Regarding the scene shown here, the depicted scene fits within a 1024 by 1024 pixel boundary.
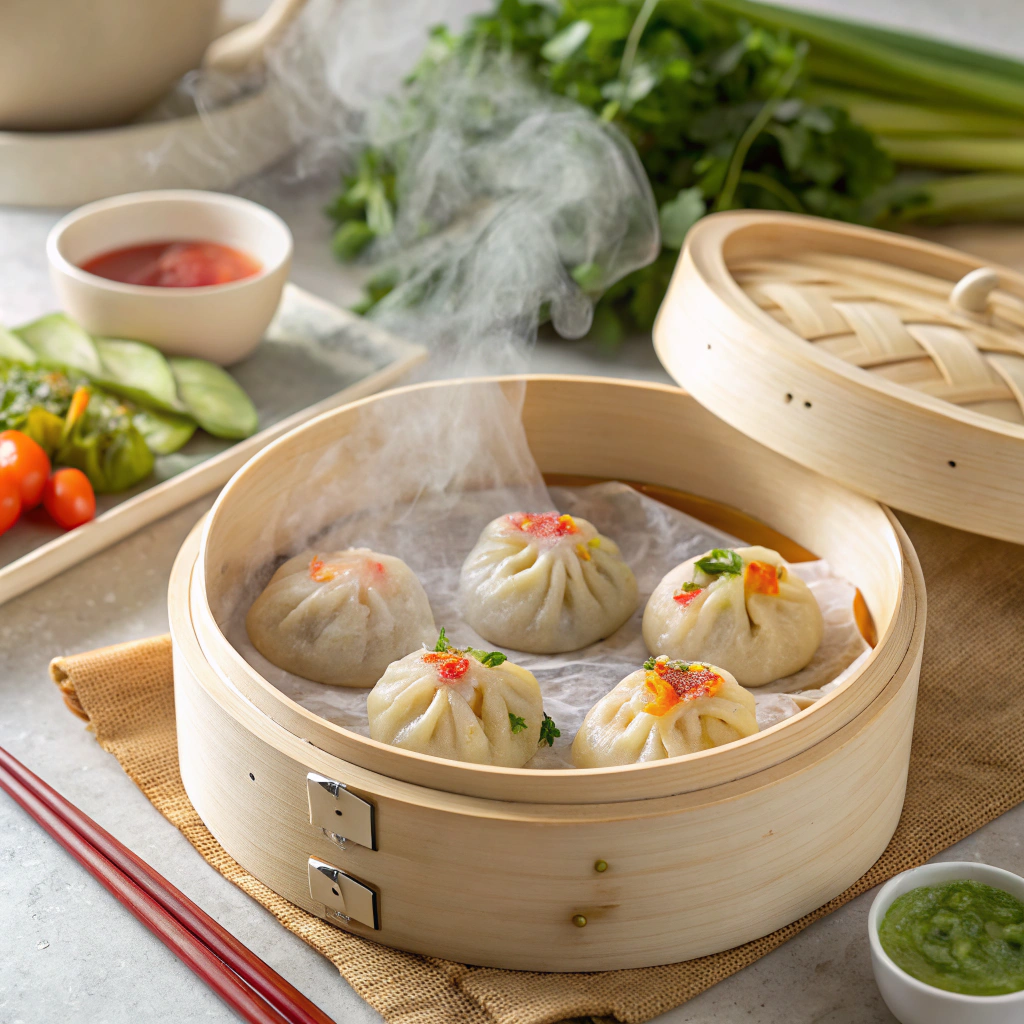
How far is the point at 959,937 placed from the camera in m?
1.61

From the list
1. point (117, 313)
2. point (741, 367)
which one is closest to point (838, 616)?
point (741, 367)

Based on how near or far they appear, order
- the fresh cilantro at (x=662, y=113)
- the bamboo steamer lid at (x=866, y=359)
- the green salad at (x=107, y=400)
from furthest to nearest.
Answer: the fresh cilantro at (x=662, y=113) < the green salad at (x=107, y=400) < the bamboo steamer lid at (x=866, y=359)

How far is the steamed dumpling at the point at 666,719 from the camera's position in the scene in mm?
1818

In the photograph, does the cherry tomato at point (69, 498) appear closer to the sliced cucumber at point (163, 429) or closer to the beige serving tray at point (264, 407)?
the beige serving tray at point (264, 407)

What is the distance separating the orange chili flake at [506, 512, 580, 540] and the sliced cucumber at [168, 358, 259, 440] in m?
0.92

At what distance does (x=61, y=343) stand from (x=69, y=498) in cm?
64

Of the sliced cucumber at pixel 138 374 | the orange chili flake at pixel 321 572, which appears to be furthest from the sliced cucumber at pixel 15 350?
the orange chili flake at pixel 321 572

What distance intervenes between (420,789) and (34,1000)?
0.66 meters

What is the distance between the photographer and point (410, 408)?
7.96 ft

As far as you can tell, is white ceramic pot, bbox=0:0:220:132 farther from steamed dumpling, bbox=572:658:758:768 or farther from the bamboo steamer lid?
steamed dumpling, bbox=572:658:758:768

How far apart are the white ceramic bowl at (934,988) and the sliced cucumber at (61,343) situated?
2.19m

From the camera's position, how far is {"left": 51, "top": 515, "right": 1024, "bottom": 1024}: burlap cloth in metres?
1.67

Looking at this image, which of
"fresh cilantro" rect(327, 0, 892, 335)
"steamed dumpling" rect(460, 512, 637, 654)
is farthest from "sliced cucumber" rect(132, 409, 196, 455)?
"steamed dumpling" rect(460, 512, 637, 654)

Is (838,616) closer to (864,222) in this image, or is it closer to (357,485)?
(357,485)
